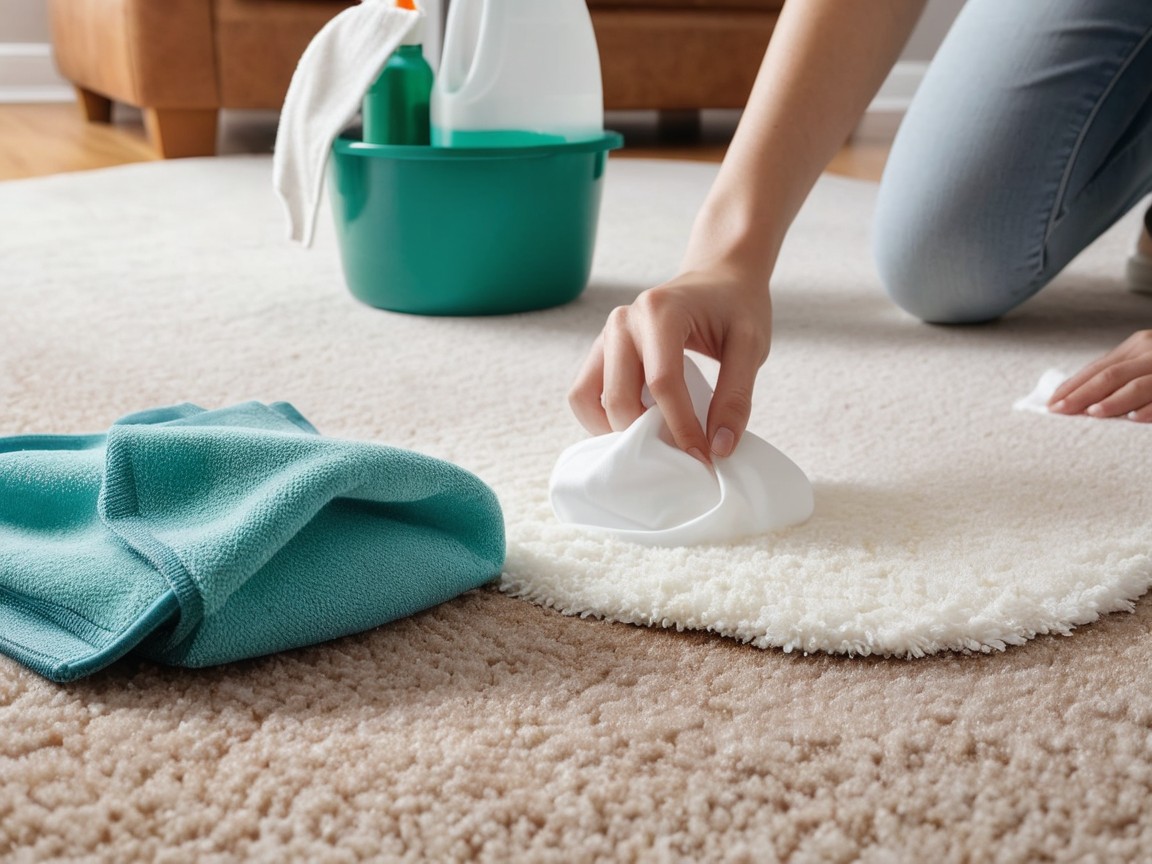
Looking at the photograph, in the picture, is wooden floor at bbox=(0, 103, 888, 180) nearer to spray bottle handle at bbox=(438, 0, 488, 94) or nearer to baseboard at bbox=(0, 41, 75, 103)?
baseboard at bbox=(0, 41, 75, 103)

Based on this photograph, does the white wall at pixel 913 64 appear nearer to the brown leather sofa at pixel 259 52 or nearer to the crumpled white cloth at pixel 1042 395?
the brown leather sofa at pixel 259 52

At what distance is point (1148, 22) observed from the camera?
3.38 ft

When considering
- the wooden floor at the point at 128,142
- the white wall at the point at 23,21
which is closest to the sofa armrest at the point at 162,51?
the wooden floor at the point at 128,142

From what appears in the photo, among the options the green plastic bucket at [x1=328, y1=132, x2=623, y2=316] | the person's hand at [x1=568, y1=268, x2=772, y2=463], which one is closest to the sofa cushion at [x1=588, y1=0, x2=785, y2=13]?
the green plastic bucket at [x1=328, y1=132, x2=623, y2=316]

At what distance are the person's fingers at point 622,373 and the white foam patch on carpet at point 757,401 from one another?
7 centimetres

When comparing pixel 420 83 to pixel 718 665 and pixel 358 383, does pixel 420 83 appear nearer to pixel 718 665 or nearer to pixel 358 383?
pixel 358 383

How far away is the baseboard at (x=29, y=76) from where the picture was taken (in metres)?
3.25

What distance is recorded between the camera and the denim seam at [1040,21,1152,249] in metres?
1.04

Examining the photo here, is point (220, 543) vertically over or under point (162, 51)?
over

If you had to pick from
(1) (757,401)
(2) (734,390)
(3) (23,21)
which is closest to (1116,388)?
(1) (757,401)

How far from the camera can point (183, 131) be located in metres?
2.28

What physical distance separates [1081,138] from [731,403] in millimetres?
644

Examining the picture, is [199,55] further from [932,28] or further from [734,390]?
[932,28]

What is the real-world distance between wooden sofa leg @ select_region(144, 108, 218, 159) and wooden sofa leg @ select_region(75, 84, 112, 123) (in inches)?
27.2
